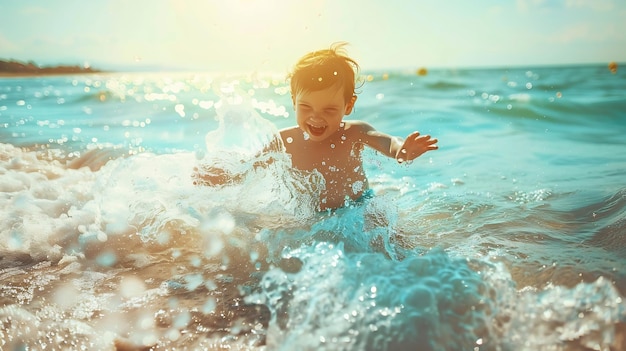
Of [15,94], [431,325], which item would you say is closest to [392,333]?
[431,325]

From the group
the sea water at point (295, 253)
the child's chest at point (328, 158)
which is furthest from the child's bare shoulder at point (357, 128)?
the sea water at point (295, 253)

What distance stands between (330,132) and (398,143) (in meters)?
0.51

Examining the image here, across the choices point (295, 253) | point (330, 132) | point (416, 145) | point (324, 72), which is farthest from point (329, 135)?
point (295, 253)

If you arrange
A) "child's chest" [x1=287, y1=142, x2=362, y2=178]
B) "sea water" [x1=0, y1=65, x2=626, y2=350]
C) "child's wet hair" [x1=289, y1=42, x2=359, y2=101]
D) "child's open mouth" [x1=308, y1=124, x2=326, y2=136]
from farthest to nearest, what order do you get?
1. "child's chest" [x1=287, y1=142, x2=362, y2=178]
2. "child's open mouth" [x1=308, y1=124, x2=326, y2=136]
3. "child's wet hair" [x1=289, y1=42, x2=359, y2=101]
4. "sea water" [x1=0, y1=65, x2=626, y2=350]

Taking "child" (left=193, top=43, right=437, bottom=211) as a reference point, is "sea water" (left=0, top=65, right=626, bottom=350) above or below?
below

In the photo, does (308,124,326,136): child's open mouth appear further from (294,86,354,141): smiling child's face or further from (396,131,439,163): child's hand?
(396,131,439,163): child's hand

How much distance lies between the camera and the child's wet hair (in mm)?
3096

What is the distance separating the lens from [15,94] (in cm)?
1351

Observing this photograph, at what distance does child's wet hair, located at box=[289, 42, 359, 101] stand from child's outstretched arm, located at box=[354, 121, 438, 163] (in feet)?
0.98

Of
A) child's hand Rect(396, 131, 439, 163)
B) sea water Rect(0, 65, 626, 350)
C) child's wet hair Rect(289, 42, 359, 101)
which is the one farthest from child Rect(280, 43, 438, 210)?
child's hand Rect(396, 131, 439, 163)

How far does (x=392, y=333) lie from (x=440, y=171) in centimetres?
378

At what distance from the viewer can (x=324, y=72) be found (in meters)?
3.12

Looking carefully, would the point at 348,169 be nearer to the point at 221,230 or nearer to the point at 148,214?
the point at 221,230

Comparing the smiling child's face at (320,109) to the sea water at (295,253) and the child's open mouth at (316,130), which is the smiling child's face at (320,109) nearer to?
the child's open mouth at (316,130)
